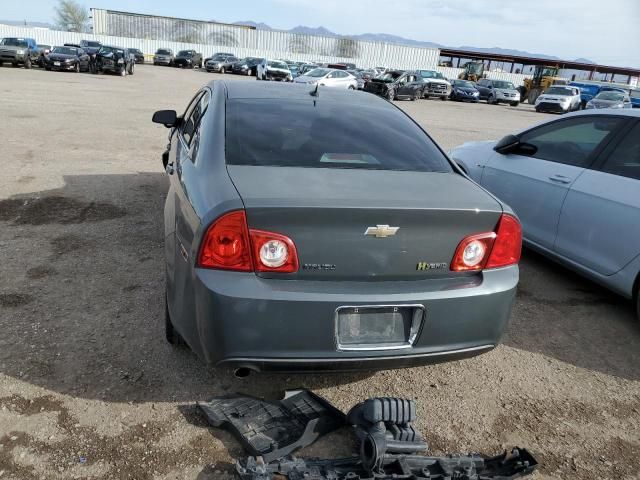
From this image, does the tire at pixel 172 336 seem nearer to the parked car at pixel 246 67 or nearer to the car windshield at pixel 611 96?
the car windshield at pixel 611 96

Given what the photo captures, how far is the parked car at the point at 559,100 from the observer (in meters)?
30.3

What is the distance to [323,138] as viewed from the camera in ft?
10.4

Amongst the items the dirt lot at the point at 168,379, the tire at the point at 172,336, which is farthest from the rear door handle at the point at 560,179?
the tire at the point at 172,336

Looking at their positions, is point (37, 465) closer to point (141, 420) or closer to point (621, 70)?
point (141, 420)

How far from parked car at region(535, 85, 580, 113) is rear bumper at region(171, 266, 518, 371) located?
31.6 metres

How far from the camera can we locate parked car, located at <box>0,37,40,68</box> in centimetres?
2830

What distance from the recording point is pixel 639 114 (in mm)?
4207

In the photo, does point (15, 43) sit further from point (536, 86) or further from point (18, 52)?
point (536, 86)

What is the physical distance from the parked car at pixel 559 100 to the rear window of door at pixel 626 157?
2923 centimetres

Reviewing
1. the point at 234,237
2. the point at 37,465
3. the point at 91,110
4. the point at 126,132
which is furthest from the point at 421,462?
the point at 91,110

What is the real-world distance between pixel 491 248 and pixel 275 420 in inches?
53.9

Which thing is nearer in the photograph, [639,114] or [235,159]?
[235,159]

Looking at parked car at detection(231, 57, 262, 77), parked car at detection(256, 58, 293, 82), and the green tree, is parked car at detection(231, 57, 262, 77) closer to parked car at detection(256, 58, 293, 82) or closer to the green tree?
parked car at detection(256, 58, 293, 82)

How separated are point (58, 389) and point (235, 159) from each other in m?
1.52
